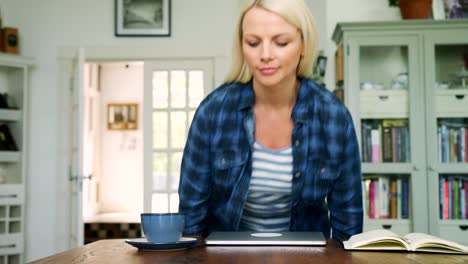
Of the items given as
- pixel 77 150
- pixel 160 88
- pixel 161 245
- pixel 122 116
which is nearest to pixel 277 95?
pixel 161 245

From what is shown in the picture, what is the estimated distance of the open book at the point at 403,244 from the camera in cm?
114

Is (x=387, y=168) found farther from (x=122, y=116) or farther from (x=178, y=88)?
(x=122, y=116)

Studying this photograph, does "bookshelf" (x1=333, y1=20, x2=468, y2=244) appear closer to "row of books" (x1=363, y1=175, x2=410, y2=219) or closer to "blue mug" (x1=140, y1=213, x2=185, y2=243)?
"row of books" (x1=363, y1=175, x2=410, y2=219)

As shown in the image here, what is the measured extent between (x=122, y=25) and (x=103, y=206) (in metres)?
A: 3.40

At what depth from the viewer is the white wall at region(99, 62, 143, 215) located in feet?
26.1

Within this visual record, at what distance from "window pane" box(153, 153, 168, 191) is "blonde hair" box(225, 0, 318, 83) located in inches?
143

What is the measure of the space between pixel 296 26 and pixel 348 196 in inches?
16.8

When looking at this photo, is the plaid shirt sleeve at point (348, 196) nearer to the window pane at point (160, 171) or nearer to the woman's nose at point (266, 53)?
the woman's nose at point (266, 53)

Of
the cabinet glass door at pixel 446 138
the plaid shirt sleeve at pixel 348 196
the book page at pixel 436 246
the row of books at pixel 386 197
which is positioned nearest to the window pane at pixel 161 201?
the row of books at pixel 386 197

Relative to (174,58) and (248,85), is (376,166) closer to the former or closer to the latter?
(174,58)

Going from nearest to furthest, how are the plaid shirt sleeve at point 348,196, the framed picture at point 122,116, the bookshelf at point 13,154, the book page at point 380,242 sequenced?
the book page at point 380,242
the plaid shirt sleeve at point 348,196
the bookshelf at point 13,154
the framed picture at point 122,116

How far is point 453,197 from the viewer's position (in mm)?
3914

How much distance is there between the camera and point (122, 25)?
520cm

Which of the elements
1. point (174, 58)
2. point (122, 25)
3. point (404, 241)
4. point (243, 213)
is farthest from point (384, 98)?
point (404, 241)
